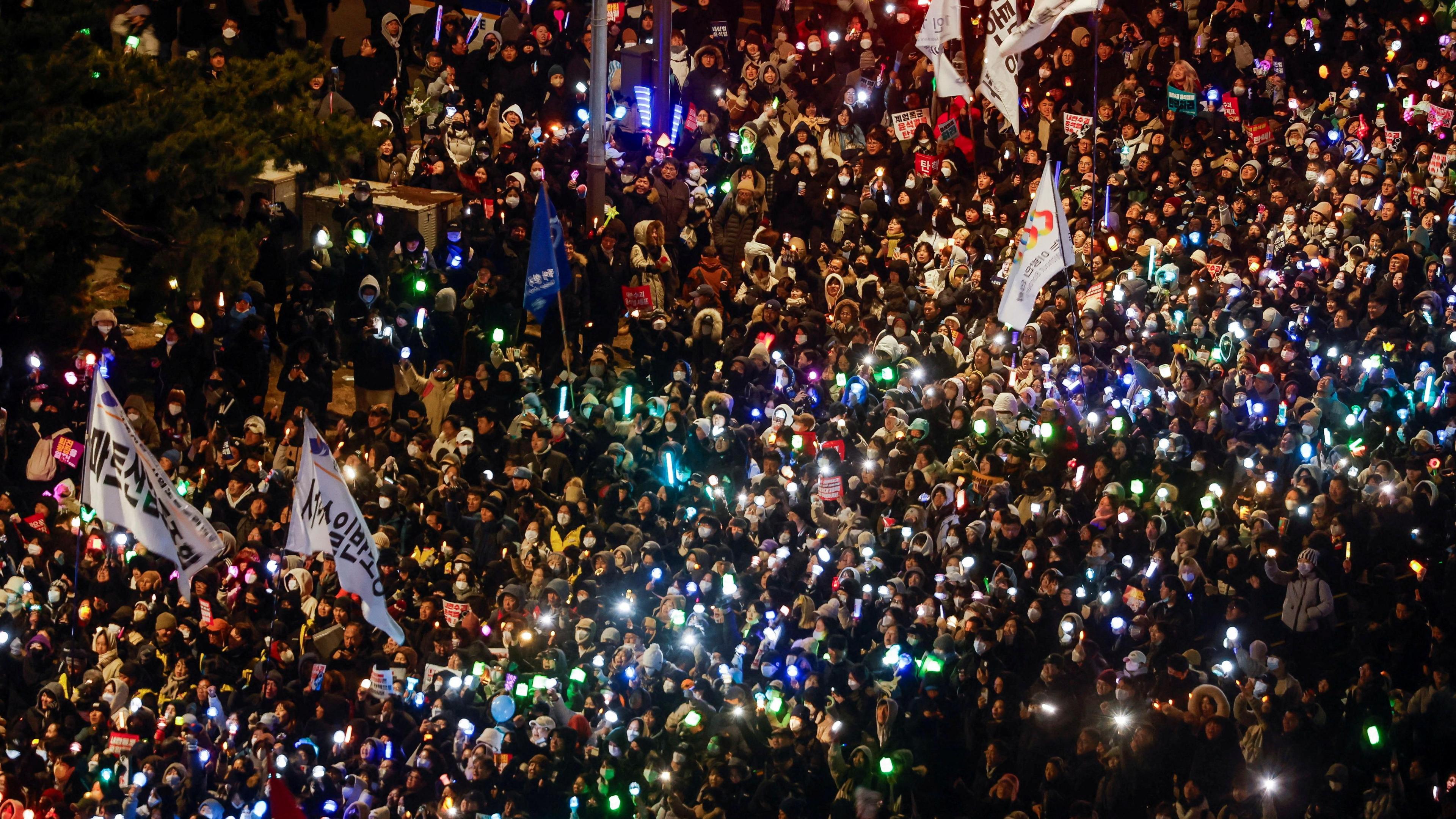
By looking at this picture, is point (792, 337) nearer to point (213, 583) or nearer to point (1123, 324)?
point (1123, 324)

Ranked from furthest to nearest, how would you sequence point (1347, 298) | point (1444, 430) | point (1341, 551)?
1. point (1347, 298)
2. point (1444, 430)
3. point (1341, 551)

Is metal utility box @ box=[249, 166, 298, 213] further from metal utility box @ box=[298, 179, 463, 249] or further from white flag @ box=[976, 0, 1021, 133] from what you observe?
white flag @ box=[976, 0, 1021, 133]

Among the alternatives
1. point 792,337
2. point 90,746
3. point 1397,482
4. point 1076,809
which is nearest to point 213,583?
point 90,746

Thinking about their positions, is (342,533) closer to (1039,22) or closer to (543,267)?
(543,267)

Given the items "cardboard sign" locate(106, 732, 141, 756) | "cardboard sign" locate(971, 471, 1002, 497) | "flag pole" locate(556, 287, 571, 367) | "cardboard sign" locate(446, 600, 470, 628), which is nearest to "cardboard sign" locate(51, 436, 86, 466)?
"cardboard sign" locate(106, 732, 141, 756)

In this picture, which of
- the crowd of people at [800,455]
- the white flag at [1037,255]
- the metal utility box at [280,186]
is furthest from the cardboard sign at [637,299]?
the white flag at [1037,255]

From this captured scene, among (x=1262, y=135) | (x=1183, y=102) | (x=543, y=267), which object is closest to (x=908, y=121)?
(x=1183, y=102)

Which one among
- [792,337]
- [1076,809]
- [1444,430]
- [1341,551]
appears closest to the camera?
[1076,809]
